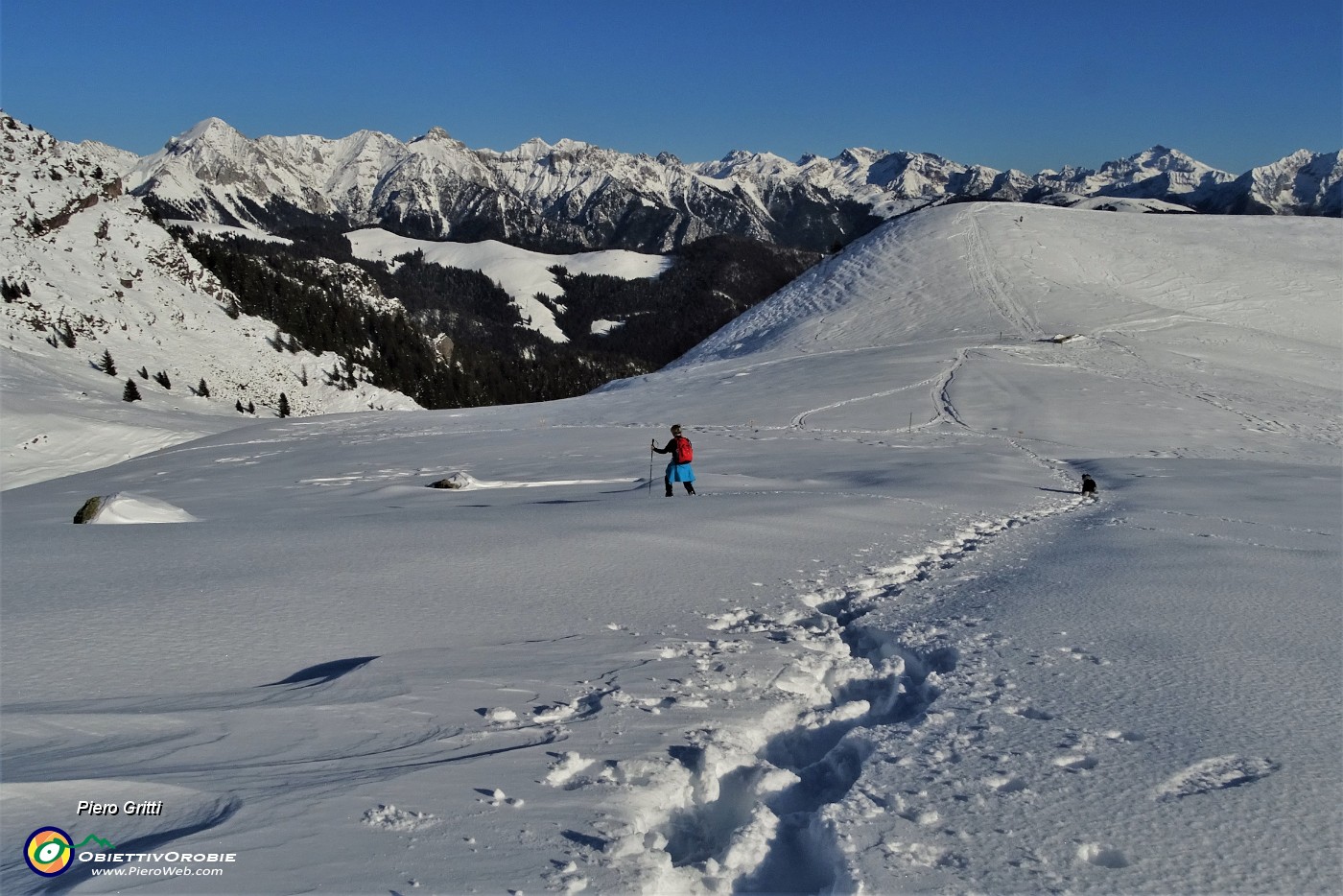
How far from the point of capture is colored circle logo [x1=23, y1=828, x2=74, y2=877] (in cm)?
327

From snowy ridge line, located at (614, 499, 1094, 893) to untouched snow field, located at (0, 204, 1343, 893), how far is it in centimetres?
3

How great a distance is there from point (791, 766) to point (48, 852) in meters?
3.94

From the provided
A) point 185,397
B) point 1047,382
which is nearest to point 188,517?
point 1047,382

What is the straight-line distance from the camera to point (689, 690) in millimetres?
5781

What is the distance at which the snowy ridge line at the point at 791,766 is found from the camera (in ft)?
12.8

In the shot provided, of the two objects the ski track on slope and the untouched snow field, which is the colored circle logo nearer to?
the untouched snow field

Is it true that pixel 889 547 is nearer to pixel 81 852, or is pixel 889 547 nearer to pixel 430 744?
pixel 430 744

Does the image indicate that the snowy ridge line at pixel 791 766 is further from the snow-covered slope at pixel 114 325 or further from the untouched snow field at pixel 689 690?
the snow-covered slope at pixel 114 325

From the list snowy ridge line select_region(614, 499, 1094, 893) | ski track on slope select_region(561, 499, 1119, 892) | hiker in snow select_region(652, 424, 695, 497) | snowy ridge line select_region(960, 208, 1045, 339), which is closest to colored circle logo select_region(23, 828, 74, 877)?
ski track on slope select_region(561, 499, 1119, 892)

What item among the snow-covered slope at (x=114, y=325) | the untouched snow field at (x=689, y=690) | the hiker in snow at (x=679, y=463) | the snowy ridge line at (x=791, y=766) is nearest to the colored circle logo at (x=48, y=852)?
the untouched snow field at (x=689, y=690)

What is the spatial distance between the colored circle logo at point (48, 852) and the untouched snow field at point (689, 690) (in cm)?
6

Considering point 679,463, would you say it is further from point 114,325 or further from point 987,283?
point 114,325

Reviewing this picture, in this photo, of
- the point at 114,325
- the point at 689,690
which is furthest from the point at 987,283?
the point at 114,325

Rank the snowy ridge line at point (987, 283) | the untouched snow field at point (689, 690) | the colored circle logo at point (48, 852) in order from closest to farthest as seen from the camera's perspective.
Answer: the colored circle logo at point (48, 852), the untouched snow field at point (689, 690), the snowy ridge line at point (987, 283)
